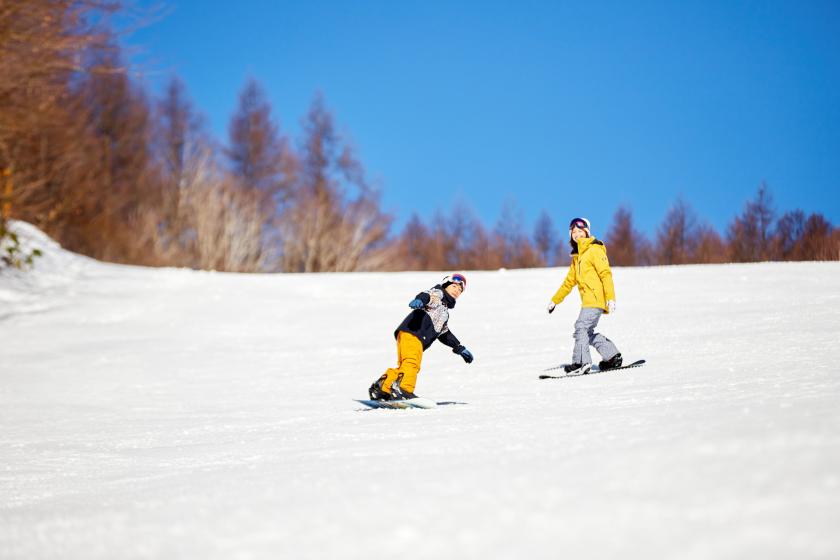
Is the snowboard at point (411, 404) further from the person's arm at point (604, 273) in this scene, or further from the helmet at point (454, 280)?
the person's arm at point (604, 273)

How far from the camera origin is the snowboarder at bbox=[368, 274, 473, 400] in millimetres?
6820

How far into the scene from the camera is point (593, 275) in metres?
7.93

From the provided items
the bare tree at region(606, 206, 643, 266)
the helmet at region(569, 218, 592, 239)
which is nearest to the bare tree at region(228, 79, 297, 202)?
the bare tree at region(606, 206, 643, 266)

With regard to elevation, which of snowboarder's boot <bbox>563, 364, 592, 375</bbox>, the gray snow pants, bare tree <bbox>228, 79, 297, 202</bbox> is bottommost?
snowboarder's boot <bbox>563, 364, 592, 375</bbox>

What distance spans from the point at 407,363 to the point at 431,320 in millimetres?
505

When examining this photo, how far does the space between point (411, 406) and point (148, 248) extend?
22.9 meters

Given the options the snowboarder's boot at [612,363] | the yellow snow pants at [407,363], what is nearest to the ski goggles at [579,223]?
the snowboarder's boot at [612,363]

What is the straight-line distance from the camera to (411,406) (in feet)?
21.6

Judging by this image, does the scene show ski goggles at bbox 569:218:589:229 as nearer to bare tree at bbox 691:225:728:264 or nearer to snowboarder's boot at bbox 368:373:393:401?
snowboarder's boot at bbox 368:373:393:401

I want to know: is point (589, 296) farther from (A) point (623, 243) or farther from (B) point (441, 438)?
(A) point (623, 243)

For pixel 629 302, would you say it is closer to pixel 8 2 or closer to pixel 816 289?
pixel 816 289

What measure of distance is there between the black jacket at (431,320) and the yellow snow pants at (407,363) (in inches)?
2.5

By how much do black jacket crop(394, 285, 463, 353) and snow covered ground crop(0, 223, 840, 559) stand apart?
0.69 metres

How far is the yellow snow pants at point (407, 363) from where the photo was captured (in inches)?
268
